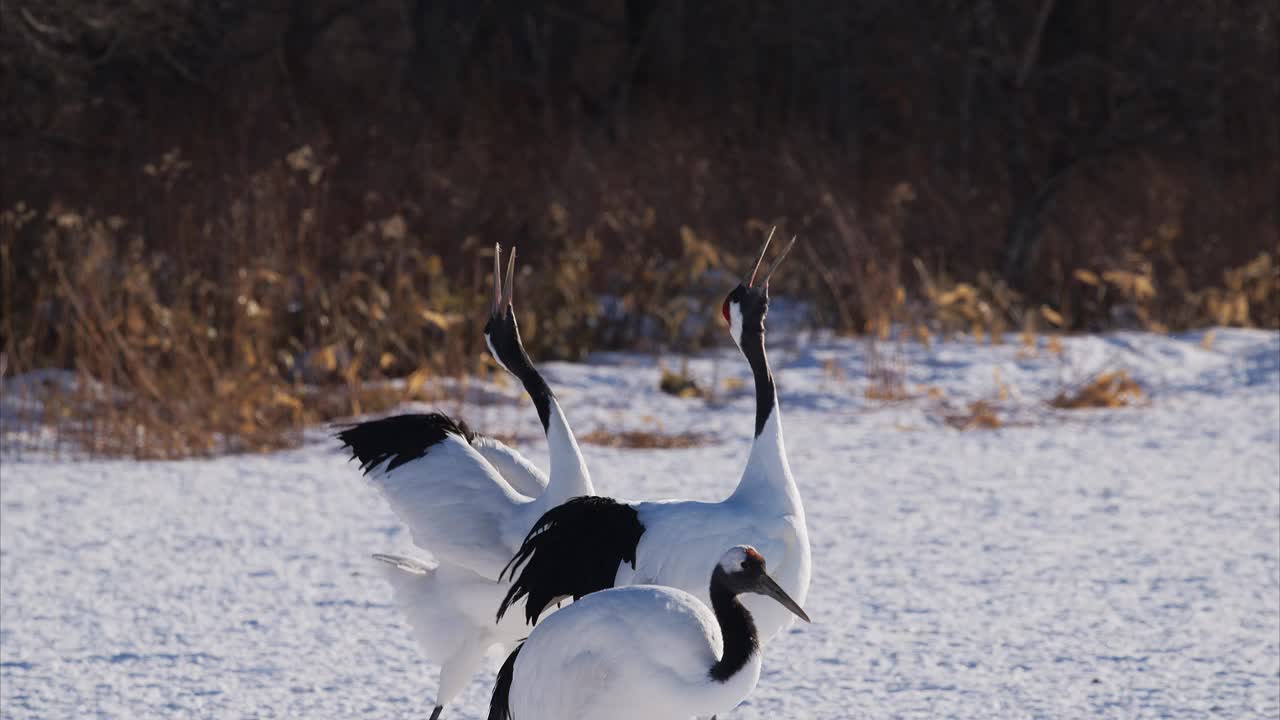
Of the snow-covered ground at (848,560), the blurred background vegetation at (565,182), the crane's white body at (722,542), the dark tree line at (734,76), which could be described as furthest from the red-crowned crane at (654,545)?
the dark tree line at (734,76)

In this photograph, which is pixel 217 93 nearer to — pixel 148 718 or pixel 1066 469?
pixel 1066 469

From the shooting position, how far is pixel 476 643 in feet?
13.4

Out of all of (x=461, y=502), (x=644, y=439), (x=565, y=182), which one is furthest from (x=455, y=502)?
(x=565, y=182)

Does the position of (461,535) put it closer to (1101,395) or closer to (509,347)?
(509,347)

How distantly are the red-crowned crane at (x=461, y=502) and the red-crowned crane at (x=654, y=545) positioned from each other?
32cm

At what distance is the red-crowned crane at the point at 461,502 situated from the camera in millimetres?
4000

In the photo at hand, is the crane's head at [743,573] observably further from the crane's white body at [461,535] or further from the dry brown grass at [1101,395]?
the dry brown grass at [1101,395]

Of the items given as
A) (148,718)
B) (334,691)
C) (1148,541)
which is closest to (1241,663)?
(1148,541)

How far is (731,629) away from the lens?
3.04 m

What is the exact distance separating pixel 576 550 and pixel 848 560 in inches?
85.3

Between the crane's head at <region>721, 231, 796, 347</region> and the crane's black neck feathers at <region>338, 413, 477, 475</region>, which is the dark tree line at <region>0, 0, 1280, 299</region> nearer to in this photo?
the crane's black neck feathers at <region>338, 413, 477, 475</region>

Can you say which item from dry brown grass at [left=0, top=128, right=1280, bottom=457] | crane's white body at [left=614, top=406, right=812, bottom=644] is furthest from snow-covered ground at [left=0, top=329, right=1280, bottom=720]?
crane's white body at [left=614, top=406, right=812, bottom=644]

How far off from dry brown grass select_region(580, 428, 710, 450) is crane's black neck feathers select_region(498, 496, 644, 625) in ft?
13.0

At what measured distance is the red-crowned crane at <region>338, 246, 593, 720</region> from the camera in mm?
4000
